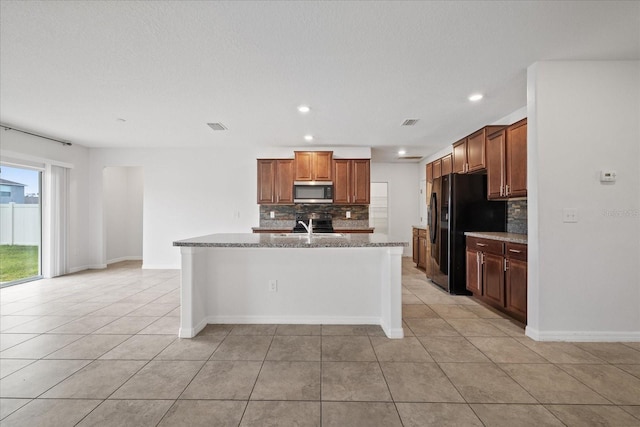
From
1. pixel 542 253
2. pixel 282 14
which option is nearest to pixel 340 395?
pixel 542 253

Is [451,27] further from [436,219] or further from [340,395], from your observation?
[436,219]

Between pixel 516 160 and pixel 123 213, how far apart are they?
7.99 metres

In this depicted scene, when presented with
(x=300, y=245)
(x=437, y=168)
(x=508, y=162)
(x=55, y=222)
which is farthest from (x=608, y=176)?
(x=55, y=222)

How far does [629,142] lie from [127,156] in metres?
7.46

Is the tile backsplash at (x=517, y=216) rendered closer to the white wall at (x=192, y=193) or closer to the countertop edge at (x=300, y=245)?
the countertop edge at (x=300, y=245)

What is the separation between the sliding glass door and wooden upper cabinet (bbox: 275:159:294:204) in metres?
4.12

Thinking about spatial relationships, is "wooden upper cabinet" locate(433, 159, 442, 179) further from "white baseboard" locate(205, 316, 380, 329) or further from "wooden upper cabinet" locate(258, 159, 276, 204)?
"white baseboard" locate(205, 316, 380, 329)

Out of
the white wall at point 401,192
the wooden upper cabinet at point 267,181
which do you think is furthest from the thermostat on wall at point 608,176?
the white wall at point 401,192

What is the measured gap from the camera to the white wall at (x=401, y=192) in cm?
745

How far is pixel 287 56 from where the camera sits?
2.49 metres

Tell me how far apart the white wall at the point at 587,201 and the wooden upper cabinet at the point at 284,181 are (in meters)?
3.92

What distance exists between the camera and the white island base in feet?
9.92

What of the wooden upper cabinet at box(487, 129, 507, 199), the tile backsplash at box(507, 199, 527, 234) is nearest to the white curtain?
the wooden upper cabinet at box(487, 129, 507, 199)

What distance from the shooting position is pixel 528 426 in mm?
1595
